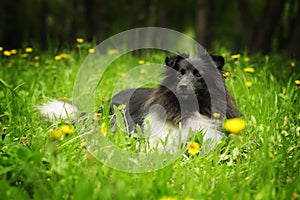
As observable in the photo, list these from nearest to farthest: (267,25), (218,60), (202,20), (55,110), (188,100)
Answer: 1. (188,100)
2. (218,60)
3. (55,110)
4. (267,25)
5. (202,20)

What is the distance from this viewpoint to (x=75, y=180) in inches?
99.9

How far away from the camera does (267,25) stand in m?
10.8

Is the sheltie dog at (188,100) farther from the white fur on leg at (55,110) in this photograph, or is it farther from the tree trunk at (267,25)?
the tree trunk at (267,25)

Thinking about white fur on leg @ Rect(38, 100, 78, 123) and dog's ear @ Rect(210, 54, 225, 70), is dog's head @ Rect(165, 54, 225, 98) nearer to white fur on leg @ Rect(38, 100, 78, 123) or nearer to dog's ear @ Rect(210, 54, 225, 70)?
dog's ear @ Rect(210, 54, 225, 70)

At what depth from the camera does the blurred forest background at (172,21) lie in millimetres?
10867

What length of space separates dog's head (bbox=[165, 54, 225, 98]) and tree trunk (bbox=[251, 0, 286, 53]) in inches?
278

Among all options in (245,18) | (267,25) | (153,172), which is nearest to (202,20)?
(267,25)

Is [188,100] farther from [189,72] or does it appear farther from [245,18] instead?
[245,18]

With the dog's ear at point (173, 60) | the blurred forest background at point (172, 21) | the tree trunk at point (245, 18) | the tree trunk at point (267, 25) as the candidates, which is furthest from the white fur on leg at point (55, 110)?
the tree trunk at point (245, 18)

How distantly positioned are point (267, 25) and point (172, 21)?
15.6 m

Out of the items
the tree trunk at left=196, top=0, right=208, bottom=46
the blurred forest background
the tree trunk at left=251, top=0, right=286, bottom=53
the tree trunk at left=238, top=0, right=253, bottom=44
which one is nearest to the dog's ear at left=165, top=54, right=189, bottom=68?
the blurred forest background

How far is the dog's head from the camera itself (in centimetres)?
378

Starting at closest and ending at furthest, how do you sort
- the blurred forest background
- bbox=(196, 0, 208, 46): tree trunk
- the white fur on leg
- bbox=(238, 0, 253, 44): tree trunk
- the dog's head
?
the dog's head → the white fur on leg → the blurred forest background → bbox=(196, 0, 208, 46): tree trunk → bbox=(238, 0, 253, 44): tree trunk

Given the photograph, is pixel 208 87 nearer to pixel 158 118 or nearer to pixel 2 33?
pixel 158 118
